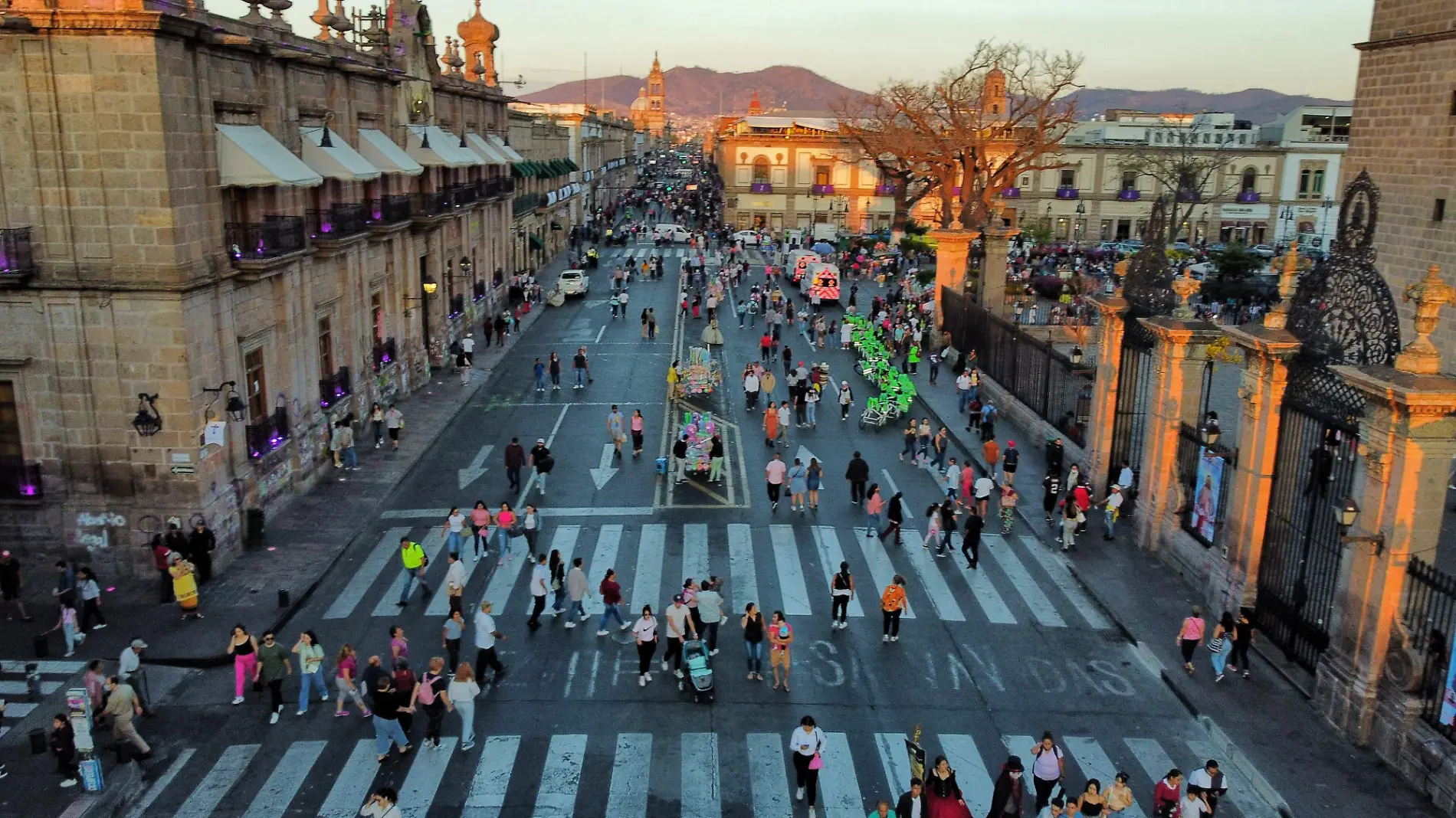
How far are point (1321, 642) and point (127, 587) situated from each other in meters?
18.1

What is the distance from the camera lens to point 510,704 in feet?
45.5

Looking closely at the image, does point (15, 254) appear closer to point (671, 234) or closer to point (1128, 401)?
point (1128, 401)

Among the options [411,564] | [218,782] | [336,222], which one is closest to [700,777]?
[218,782]

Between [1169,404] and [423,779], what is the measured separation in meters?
13.6

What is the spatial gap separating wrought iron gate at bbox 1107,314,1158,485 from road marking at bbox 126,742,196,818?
1506cm

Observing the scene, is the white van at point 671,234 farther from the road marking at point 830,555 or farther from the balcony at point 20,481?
the balcony at point 20,481

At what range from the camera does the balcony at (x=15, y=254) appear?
55.2 ft

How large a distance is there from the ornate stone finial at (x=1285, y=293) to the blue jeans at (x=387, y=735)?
12.9 m

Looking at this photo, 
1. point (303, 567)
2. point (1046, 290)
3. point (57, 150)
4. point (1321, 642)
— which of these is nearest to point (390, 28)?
point (57, 150)

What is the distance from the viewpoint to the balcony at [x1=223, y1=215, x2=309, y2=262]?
19094 millimetres

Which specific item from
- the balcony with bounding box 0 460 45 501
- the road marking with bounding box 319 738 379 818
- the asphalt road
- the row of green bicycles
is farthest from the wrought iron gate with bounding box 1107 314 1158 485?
the balcony with bounding box 0 460 45 501

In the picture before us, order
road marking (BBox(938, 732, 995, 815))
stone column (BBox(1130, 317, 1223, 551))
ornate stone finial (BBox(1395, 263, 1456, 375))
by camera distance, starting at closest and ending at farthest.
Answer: road marking (BBox(938, 732, 995, 815)) < ornate stone finial (BBox(1395, 263, 1456, 375)) < stone column (BBox(1130, 317, 1223, 551))

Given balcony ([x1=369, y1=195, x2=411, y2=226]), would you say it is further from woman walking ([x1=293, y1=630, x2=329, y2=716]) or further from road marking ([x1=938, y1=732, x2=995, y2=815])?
road marking ([x1=938, y1=732, x2=995, y2=815])

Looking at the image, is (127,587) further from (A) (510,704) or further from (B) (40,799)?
(A) (510,704)
